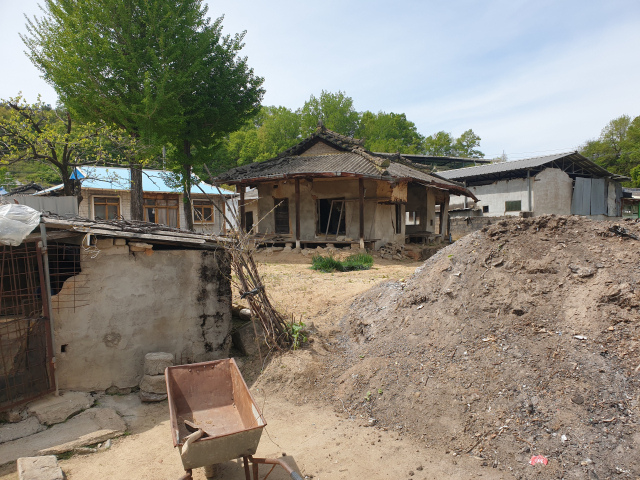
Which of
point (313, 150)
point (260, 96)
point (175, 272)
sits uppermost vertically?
point (260, 96)

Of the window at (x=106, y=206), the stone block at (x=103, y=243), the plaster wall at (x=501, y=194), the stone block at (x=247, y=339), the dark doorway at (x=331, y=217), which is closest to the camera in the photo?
the stone block at (x=103, y=243)

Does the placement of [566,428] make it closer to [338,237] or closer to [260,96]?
[338,237]

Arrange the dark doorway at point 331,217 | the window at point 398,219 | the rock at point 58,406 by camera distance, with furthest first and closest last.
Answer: the window at point 398,219
the dark doorway at point 331,217
the rock at point 58,406

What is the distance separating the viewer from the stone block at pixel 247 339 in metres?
6.39

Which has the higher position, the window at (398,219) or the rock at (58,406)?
the window at (398,219)

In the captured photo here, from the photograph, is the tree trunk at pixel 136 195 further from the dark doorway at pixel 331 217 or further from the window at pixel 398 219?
the window at pixel 398 219

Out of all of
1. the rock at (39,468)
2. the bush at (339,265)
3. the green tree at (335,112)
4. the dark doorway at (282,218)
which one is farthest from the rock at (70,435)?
the green tree at (335,112)

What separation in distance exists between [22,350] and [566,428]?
642 cm

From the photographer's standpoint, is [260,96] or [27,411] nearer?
[27,411]

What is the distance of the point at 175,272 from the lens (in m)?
6.05

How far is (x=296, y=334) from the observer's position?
241 inches

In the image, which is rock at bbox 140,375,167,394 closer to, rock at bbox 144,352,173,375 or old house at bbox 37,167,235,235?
rock at bbox 144,352,173,375

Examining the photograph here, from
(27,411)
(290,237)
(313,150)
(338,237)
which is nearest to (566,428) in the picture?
(27,411)

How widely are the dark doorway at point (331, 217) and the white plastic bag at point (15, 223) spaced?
11142 millimetres
